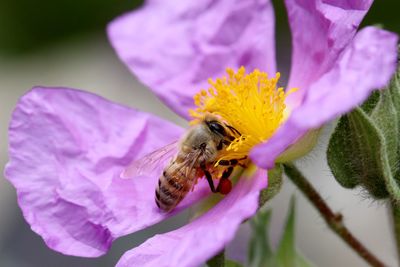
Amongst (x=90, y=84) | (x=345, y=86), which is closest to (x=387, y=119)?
(x=345, y=86)

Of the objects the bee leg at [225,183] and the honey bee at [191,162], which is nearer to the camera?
the honey bee at [191,162]

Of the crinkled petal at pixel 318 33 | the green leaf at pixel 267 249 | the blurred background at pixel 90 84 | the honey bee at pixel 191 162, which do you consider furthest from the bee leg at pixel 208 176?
the blurred background at pixel 90 84

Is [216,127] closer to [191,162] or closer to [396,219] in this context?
[191,162]

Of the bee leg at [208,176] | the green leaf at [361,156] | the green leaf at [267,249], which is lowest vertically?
the green leaf at [267,249]

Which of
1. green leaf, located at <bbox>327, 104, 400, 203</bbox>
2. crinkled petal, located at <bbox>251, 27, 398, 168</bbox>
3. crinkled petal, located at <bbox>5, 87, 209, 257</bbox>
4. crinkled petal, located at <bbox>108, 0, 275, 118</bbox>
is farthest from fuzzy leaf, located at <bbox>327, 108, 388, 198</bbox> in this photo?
crinkled petal, located at <bbox>108, 0, 275, 118</bbox>

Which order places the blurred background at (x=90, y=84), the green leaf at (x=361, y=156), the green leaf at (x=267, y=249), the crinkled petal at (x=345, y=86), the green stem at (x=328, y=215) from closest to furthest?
the crinkled petal at (x=345, y=86), the green leaf at (x=361, y=156), the green stem at (x=328, y=215), the green leaf at (x=267, y=249), the blurred background at (x=90, y=84)

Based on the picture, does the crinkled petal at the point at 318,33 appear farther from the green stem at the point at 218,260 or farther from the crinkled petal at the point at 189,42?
the green stem at the point at 218,260
